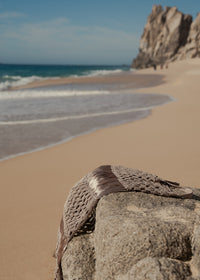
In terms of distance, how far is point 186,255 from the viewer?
167 cm

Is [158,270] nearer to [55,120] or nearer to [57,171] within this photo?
[57,171]

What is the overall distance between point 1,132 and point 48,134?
1338 mm

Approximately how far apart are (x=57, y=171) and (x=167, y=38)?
232 ft

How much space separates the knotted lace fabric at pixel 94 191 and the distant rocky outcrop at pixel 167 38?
61534 millimetres

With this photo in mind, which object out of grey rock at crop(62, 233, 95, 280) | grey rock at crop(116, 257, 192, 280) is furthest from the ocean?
grey rock at crop(116, 257, 192, 280)

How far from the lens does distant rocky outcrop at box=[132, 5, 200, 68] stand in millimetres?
63438

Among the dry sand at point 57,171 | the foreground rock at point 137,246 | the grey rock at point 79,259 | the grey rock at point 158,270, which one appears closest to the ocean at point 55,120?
the dry sand at point 57,171

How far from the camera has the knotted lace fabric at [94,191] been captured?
210 centimetres

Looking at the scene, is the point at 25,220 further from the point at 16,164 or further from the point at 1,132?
the point at 1,132

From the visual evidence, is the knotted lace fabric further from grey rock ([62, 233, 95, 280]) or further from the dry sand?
the dry sand

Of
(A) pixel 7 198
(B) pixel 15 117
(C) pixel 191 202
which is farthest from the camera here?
(B) pixel 15 117

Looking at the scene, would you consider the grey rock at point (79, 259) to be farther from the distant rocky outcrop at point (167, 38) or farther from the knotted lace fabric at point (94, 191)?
the distant rocky outcrop at point (167, 38)

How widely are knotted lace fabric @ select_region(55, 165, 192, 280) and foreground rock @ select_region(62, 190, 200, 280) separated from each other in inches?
3.1

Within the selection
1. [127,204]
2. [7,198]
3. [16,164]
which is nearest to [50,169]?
[16,164]
